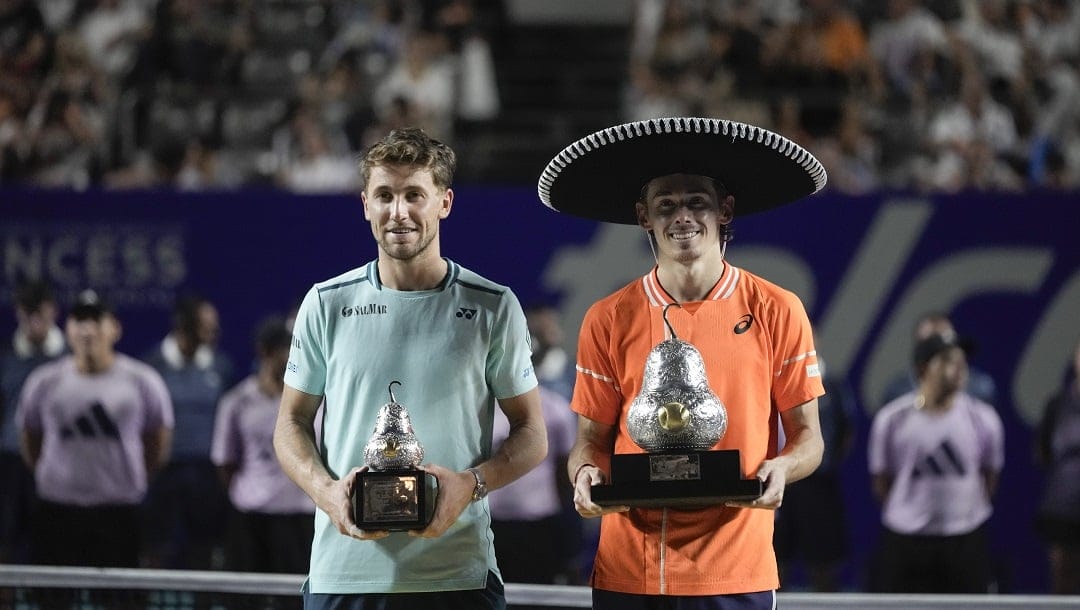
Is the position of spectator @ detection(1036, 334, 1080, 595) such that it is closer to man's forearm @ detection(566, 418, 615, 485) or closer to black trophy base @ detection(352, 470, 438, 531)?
man's forearm @ detection(566, 418, 615, 485)

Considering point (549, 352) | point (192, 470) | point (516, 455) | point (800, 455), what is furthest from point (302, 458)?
point (192, 470)

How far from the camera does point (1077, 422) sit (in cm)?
891

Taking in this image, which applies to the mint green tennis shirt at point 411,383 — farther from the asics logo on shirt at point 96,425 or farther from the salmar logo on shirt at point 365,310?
the asics logo on shirt at point 96,425

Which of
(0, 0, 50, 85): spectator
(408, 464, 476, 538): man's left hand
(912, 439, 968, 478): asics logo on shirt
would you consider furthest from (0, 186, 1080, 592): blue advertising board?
(408, 464, 476, 538): man's left hand

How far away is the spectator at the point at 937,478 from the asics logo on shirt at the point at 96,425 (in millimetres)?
4594

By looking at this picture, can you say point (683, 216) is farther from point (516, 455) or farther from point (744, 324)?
point (516, 455)

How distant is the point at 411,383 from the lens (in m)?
3.96

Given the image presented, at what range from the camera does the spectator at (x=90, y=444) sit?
8961 mm

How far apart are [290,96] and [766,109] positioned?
13.0 feet

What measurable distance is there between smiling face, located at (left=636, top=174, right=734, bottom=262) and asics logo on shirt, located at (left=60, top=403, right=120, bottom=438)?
580 cm

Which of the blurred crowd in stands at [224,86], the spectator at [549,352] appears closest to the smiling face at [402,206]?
the spectator at [549,352]

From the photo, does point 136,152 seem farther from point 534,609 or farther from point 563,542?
point 534,609

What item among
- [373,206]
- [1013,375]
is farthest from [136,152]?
[373,206]

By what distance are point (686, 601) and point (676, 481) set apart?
0.32m
